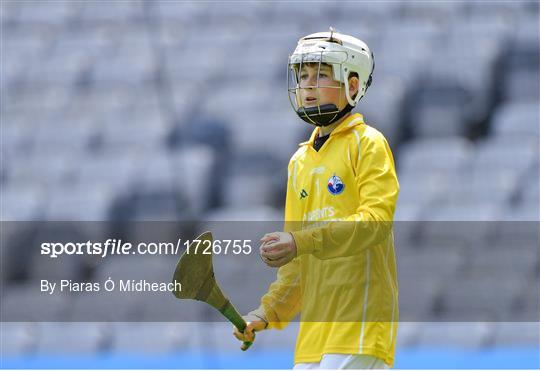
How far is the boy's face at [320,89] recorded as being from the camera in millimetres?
1892

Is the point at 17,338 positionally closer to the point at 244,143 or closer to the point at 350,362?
the point at 244,143

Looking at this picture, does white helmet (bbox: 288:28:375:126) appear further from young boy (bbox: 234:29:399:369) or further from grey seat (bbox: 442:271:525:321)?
grey seat (bbox: 442:271:525:321)

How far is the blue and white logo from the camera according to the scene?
1840mm

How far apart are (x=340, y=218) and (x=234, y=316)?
250 millimetres

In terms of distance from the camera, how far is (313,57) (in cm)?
191

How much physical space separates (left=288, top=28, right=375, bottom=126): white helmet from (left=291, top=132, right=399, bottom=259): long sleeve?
14 cm

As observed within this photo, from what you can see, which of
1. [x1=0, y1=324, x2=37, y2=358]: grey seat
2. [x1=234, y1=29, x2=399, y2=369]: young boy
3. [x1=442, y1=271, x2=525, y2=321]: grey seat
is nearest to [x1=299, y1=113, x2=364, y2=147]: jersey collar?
[x1=234, y1=29, x2=399, y2=369]: young boy

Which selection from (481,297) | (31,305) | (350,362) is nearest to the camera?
(350,362)

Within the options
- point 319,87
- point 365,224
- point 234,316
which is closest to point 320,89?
point 319,87

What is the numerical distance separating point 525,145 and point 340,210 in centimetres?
310

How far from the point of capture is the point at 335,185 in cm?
185

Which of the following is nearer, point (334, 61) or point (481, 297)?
point (334, 61)

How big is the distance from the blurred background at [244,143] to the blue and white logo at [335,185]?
178cm

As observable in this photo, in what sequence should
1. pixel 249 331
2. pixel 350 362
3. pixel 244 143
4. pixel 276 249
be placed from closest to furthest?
pixel 276 249, pixel 350 362, pixel 249 331, pixel 244 143
